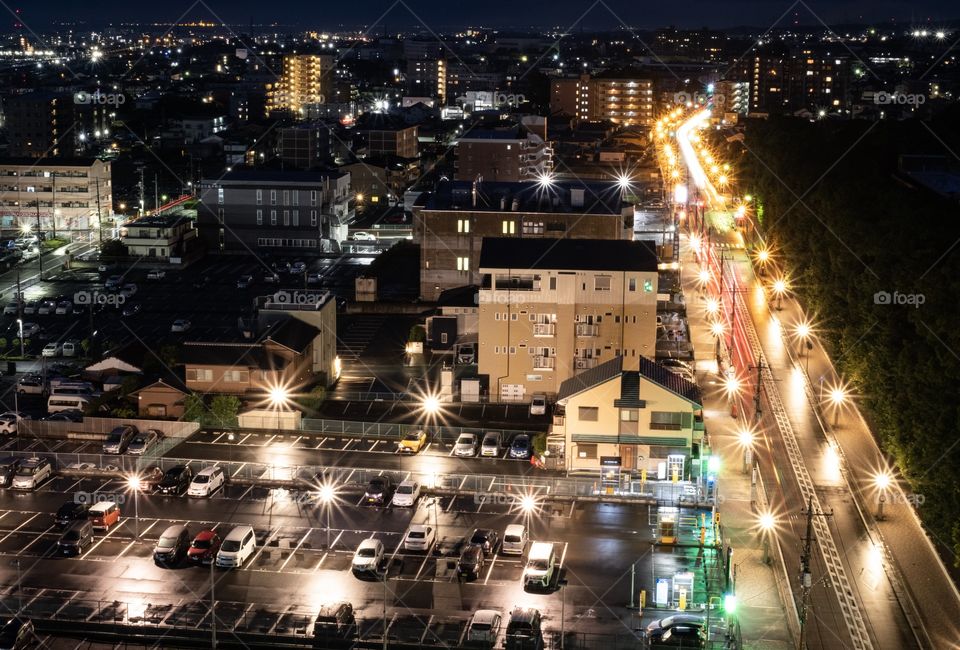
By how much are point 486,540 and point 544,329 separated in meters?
3.12

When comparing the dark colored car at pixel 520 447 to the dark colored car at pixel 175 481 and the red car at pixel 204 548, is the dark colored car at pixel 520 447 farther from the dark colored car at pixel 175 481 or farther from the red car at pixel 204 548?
the red car at pixel 204 548

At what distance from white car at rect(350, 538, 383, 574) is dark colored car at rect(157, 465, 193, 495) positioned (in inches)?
59.9

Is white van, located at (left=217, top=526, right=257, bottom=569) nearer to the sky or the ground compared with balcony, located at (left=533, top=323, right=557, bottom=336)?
nearer to the ground

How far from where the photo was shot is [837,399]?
914 cm

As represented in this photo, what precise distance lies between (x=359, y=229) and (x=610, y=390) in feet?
33.8

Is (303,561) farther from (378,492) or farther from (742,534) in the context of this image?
(742,534)

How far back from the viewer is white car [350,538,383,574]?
6.33 m

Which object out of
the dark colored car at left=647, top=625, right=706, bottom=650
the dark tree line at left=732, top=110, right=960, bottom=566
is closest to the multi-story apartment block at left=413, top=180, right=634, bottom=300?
the dark tree line at left=732, top=110, right=960, bottom=566

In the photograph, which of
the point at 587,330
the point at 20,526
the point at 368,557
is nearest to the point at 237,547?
the point at 368,557

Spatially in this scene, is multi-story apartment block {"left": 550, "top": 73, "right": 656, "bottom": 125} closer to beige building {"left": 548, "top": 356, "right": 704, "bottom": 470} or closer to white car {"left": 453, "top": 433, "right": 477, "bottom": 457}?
white car {"left": 453, "top": 433, "right": 477, "bottom": 457}

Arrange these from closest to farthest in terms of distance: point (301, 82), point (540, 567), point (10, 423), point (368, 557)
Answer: point (540, 567) < point (368, 557) < point (10, 423) < point (301, 82)

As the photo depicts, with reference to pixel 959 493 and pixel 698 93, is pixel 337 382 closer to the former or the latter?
pixel 959 493

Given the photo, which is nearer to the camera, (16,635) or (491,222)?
(16,635)

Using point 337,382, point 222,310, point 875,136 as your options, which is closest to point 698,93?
point 875,136
